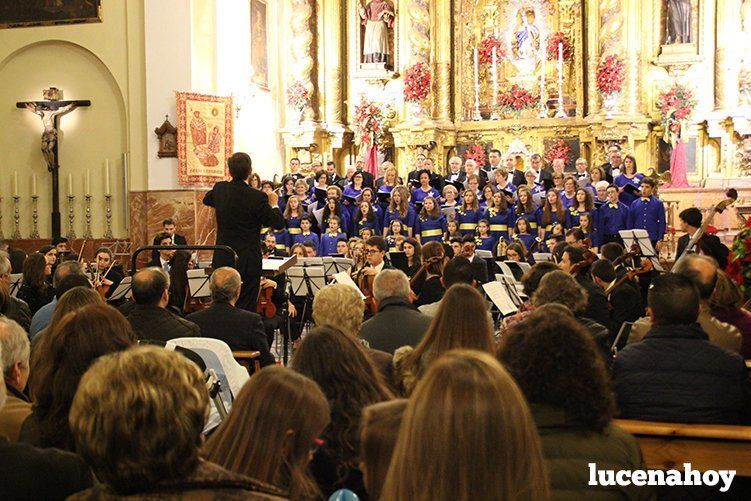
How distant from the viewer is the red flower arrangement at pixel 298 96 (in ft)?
61.4

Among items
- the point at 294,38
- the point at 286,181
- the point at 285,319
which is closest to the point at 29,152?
the point at 286,181

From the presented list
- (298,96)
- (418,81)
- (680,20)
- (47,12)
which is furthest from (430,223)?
(47,12)

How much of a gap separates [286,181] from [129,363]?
1361 centimetres

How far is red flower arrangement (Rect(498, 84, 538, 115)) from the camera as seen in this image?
18.2 metres

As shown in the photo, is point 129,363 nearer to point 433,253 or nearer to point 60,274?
point 60,274

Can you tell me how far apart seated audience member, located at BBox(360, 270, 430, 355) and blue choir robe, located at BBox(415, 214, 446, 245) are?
26.9 ft

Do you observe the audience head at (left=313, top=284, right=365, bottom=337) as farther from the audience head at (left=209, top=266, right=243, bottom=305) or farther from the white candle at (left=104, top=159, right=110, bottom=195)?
the white candle at (left=104, top=159, right=110, bottom=195)

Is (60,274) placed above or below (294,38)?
below

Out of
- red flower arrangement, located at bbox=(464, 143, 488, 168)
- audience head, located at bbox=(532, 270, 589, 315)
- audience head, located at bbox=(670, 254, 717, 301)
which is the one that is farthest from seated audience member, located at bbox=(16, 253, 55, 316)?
red flower arrangement, located at bbox=(464, 143, 488, 168)

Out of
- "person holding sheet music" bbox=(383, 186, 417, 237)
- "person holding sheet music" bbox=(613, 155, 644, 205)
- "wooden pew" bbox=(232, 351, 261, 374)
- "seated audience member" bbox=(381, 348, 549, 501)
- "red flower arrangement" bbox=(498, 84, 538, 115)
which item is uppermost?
"red flower arrangement" bbox=(498, 84, 538, 115)

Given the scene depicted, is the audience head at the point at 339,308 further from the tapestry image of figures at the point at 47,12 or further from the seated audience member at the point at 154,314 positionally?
the tapestry image of figures at the point at 47,12

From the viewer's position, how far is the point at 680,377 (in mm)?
3666

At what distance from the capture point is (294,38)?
1886cm

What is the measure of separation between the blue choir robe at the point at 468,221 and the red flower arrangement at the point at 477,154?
4629 mm
